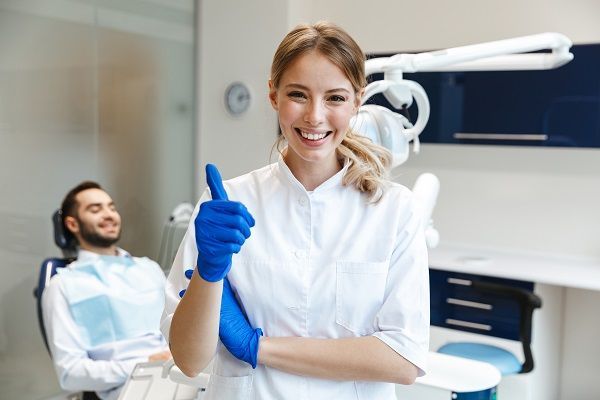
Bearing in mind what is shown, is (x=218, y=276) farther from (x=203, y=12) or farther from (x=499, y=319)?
(x=203, y=12)

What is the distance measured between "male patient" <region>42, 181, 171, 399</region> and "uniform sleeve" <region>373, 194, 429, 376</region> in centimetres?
124

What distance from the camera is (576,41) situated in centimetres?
334

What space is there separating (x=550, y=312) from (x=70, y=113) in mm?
2556

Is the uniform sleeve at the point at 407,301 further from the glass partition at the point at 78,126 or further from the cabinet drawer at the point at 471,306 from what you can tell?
the glass partition at the point at 78,126

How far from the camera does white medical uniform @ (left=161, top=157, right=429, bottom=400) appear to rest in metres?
1.18

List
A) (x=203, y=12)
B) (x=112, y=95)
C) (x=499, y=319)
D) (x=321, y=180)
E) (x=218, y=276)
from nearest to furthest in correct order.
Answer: (x=218, y=276), (x=321, y=180), (x=499, y=319), (x=112, y=95), (x=203, y=12)

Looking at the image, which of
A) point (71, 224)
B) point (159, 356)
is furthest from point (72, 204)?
point (159, 356)

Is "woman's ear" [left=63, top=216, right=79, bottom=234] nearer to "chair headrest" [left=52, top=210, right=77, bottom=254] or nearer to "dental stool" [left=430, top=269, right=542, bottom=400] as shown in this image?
"chair headrest" [left=52, top=210, right=77, bottom=254]

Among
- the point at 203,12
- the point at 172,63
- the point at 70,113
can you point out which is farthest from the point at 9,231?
the point at 203,12

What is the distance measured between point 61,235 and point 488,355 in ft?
5.66

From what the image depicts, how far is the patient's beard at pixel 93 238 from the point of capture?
2.65 m

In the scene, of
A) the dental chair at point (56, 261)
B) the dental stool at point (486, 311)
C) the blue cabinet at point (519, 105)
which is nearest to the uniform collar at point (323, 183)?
the dental chair at point (56, 261)

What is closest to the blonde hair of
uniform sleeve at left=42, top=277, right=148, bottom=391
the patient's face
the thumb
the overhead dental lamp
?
the thumb

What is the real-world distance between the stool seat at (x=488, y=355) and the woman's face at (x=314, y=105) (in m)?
1.77
